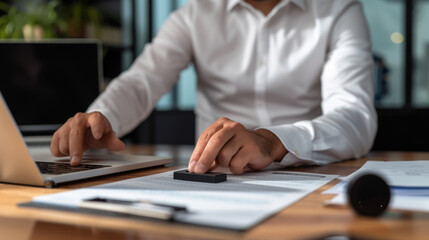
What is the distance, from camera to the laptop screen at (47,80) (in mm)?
1679

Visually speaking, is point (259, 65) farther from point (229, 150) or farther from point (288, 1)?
point (229, 150)

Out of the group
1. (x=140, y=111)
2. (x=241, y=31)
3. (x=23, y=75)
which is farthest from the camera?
(x=23, y=75)

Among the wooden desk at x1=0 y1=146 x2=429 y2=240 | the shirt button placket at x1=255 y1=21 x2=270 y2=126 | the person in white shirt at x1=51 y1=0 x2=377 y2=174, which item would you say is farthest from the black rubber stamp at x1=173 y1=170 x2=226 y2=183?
the shirt button placket at x1=255 y1=21 x2=270 y2=126

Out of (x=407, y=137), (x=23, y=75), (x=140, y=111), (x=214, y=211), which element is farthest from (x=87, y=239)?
(x=407, y=137)

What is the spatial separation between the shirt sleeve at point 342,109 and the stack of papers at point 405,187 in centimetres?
16

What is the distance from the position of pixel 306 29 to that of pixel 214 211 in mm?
1155

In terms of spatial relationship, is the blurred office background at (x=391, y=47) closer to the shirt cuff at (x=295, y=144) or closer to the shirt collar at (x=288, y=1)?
the shirt collar at (x=288, y=1)

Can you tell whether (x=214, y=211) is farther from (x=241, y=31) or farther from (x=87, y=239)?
(x=241, y=31)

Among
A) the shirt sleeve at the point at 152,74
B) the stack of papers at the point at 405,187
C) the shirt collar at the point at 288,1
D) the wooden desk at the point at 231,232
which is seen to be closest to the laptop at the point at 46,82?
the shirt sleeve at the point at 152,74

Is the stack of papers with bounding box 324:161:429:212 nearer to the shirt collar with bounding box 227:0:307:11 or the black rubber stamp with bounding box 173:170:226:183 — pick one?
the black rubber stamp with bounding box 173:170:226:183

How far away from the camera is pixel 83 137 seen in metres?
0.89

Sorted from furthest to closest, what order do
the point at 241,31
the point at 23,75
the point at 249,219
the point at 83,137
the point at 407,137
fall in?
the point at 407,137 → the point at 23,75 → the point at 241,31 → the point at 83,137 → the point at 249,219

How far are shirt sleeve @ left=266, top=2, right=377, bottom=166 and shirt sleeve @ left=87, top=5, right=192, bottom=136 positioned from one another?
0.53 m

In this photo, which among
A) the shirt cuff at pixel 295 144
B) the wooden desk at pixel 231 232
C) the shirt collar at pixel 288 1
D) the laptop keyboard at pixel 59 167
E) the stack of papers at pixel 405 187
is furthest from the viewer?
the shirt collar at pixel 288 1
